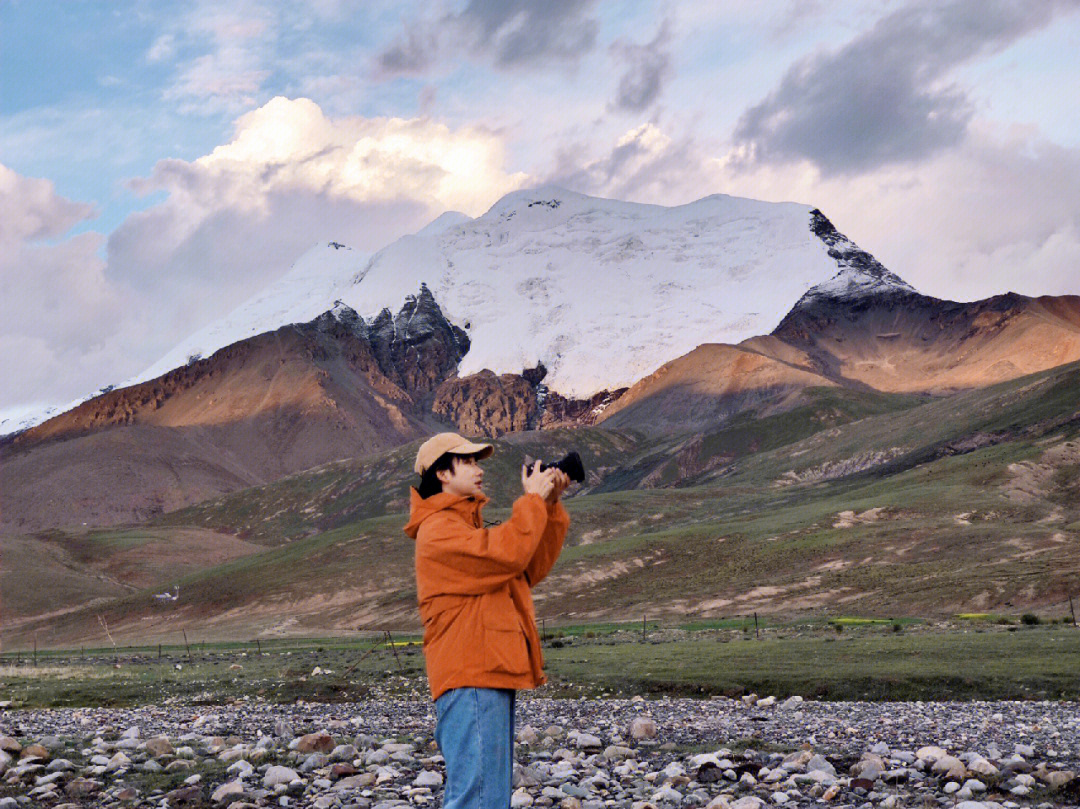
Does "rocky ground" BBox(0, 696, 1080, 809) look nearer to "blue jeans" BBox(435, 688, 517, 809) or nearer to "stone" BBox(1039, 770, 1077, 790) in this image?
"stone" BBox(1039, 770, 1077, 790)

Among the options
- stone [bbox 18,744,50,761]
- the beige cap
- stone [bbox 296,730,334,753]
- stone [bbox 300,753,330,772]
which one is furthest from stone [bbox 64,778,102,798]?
the beige cap

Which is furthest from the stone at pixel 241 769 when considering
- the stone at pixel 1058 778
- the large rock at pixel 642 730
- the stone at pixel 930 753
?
the stone at pixel 1058 778

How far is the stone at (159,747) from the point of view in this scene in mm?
18250

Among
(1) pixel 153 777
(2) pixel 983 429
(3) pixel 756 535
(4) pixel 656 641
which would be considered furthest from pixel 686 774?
(2) pixel 983 429

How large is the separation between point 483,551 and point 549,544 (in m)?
0.77

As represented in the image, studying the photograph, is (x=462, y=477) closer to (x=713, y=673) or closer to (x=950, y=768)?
(x=950, y=768)

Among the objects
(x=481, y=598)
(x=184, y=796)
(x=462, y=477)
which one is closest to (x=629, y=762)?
(x=184, y=796)

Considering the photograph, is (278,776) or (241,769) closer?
(278,776)

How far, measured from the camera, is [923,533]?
4168 inches

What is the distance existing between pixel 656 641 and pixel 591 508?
124244 millimetres

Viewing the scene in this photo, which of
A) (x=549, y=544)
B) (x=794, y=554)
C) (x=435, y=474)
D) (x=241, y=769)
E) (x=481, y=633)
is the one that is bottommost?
(x=794, y=554)

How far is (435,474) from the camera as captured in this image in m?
9.84

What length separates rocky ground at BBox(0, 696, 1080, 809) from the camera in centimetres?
1334

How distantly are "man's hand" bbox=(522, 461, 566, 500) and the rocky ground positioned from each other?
4.93 metres
